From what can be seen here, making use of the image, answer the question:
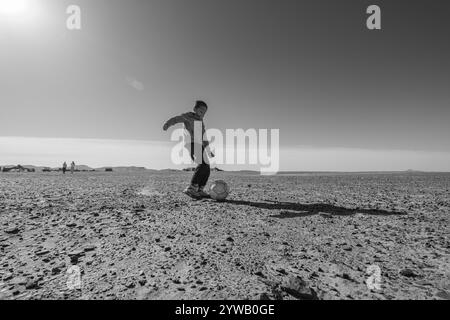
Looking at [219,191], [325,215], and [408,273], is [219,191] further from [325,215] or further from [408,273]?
[408,273]

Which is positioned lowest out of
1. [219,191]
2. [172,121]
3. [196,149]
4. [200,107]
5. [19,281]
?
[19,281]

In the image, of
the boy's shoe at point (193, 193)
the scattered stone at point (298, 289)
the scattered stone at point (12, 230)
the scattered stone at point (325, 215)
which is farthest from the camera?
the boy's shoe at point (193, 193)

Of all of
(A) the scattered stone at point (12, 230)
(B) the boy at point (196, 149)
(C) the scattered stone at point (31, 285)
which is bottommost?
(C) the scattered stone at point (31, 285)

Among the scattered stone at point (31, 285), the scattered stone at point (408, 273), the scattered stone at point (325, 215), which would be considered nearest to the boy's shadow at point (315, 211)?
the scattered stone at point (325, 215)

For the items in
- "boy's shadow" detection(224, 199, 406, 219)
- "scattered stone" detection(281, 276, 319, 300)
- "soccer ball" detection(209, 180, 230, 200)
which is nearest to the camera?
"scattered stone" detection(281, 276, 319, 300)

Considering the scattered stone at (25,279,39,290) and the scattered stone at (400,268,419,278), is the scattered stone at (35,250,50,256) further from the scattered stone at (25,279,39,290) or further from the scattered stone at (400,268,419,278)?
the scattered stone at (400,268,419,278)

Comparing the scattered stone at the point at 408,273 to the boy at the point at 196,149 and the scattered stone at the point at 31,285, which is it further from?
the boy at the point at 196,149

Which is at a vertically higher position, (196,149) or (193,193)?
(196,149)

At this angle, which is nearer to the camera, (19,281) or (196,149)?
(19,281)

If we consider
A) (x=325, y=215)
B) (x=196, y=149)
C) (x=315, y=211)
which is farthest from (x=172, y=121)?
(x=325, y=215)

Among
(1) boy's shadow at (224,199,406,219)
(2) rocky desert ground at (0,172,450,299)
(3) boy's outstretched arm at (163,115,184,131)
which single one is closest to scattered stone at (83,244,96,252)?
(2) rocky desert ground at (0,172,450,299)

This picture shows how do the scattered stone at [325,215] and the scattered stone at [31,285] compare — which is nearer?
the scattered stone at [31,285]
